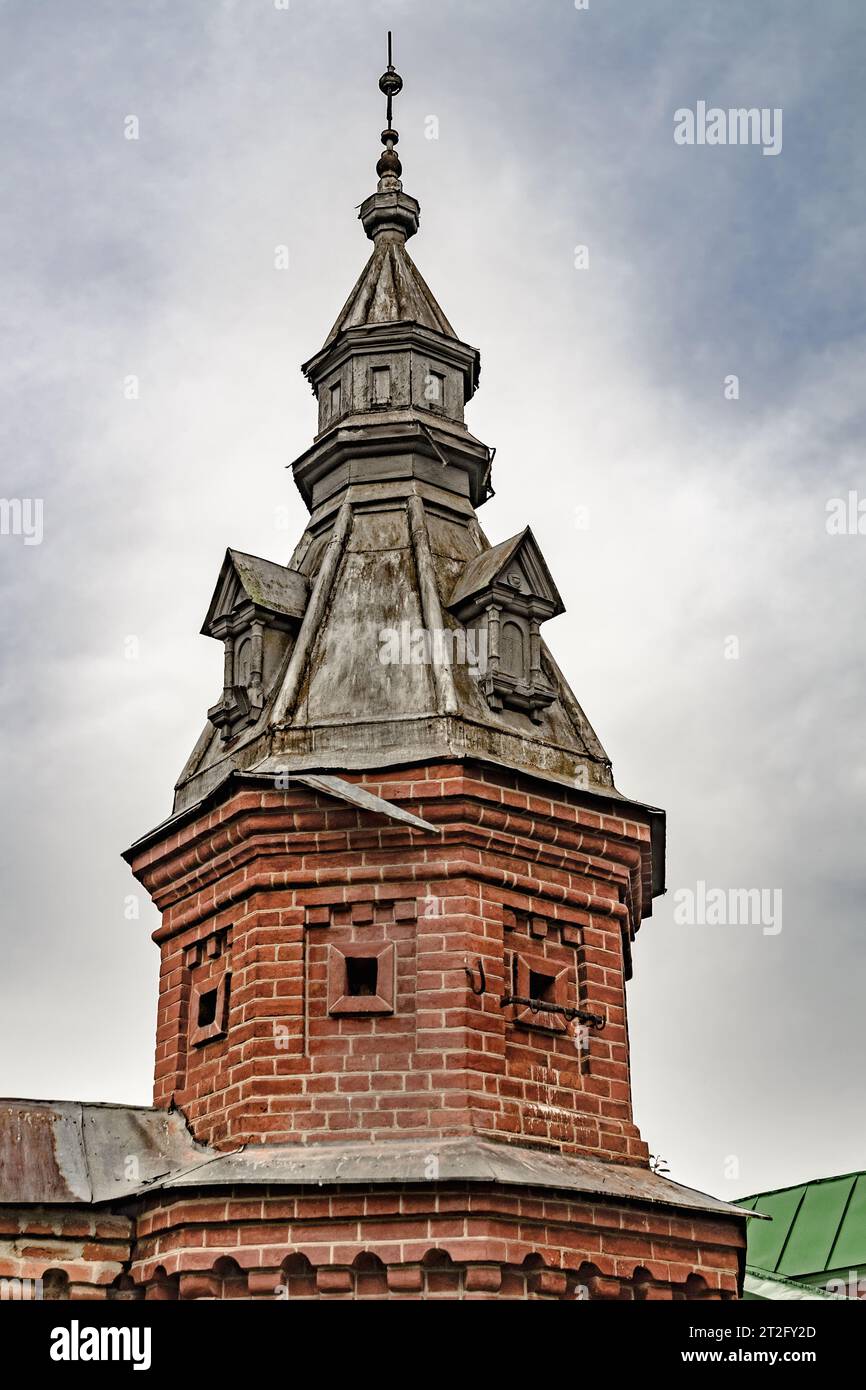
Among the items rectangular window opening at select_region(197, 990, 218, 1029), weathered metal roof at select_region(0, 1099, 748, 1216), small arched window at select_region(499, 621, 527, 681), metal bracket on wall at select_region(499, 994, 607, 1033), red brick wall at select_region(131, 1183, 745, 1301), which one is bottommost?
red brick wall at select_region(131, 1183, 745, 1301)

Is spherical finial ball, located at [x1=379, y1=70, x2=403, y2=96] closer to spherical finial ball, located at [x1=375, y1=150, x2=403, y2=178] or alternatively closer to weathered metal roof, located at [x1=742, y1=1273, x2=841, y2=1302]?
spherical finial ball, located at [x1=375, y1=150, x2=403, y2=178]

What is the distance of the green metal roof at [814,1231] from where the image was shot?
2664cm

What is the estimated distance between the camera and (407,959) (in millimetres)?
16078

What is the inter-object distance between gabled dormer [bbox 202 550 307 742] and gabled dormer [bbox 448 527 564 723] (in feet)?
6.13

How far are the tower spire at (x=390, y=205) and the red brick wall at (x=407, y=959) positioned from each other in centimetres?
951

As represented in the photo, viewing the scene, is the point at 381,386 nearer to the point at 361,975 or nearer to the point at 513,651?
the point at 513,651

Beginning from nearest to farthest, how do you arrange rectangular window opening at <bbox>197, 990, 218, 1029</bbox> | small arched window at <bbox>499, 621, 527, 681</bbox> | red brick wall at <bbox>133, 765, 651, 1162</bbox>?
red brick wall at <bbox>133, 765, 651, 1162</bbox> → rectangular window opening at <bbox>197, 990, 218, 1029</bbox> → small arched window at <bbox>499, 621, 527, 681</bbox>

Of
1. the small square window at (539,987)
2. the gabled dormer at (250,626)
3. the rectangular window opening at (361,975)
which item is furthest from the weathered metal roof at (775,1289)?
the gabled dormer at (250,626)

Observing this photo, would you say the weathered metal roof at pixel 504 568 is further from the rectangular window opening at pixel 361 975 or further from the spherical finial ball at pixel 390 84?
the spherical finial ball at pixel 390 84

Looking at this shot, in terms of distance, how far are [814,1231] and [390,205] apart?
17163 mm

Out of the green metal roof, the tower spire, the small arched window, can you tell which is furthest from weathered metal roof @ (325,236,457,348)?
the green metal roof

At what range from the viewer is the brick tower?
14672 mm
